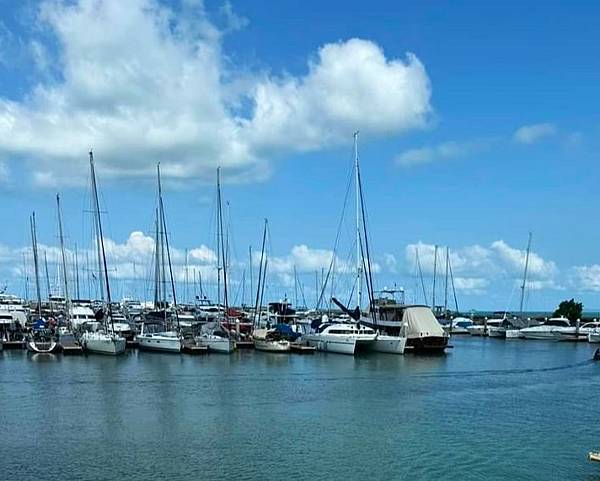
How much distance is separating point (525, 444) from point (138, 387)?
3012cm

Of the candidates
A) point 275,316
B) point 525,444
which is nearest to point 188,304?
point 275,316

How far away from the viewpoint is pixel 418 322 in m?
91.4

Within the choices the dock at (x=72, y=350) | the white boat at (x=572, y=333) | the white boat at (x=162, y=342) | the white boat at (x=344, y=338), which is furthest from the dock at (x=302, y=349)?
the white boat at (x=572, y=333)

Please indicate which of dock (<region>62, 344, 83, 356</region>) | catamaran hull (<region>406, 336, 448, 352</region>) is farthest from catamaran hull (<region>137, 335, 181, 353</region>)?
catamaran hull (<region>406, 336, 448, 352</region>)

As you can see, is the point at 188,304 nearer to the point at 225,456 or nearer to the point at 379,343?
the point at 379,343

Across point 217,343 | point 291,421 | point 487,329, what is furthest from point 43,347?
point 487,329

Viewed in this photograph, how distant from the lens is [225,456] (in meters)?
34.8

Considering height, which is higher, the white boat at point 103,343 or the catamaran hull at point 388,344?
the white boat at point 103,343

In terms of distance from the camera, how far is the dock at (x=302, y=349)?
89.9 meters

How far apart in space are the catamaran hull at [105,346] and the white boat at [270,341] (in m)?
17.2

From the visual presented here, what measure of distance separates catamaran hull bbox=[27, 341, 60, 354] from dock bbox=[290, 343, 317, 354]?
27055 mm

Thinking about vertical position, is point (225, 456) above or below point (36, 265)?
below

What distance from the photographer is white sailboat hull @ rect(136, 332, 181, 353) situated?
86062 mm

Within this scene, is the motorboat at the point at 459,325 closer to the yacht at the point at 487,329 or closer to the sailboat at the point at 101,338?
the yacht at the point at 487,329
